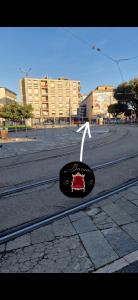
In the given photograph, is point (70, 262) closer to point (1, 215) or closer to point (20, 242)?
point (20, 242)

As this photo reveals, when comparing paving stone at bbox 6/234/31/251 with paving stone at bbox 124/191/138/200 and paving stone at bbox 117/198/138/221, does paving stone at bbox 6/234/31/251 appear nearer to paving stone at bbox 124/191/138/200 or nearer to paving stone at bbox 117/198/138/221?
paving stone at bbox 117/198/138/221

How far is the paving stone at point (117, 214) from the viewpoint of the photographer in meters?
3.18

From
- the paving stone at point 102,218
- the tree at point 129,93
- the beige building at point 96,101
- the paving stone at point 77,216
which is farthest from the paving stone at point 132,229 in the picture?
the tree at point 129,93

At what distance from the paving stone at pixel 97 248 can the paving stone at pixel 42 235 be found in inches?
18.2

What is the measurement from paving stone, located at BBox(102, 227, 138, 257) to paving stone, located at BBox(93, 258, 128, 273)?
0.43 ft

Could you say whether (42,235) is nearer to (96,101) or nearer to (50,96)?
(96,101)

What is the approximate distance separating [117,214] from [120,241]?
31.5 inches

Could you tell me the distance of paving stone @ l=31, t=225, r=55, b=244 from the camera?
269 cm

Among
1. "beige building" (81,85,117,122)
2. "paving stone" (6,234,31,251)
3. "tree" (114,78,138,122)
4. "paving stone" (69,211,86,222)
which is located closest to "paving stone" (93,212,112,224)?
"paving stone" (69,211,86,222)

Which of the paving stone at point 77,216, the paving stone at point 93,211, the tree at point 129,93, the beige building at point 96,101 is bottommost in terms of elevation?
the paving stone at point 77,216

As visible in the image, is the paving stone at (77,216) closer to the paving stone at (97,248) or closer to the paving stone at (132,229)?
the paving stone at (97,248)
